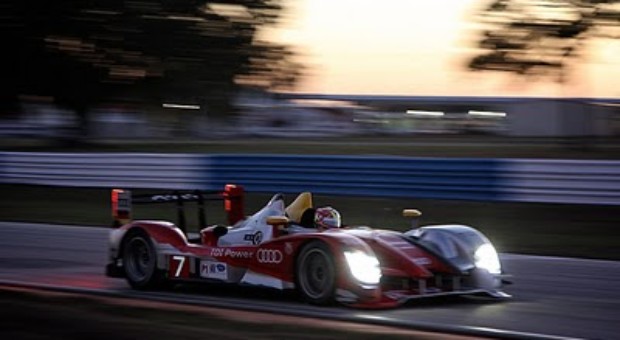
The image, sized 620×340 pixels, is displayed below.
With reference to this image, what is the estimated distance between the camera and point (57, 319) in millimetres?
7520

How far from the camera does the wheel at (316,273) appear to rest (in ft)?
28.0

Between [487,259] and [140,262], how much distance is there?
10.7 ft

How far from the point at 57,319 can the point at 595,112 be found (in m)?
14.6

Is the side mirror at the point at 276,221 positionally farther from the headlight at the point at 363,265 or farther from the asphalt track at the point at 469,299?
the headlight at the point at 363,265

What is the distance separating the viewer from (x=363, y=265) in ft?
27.3

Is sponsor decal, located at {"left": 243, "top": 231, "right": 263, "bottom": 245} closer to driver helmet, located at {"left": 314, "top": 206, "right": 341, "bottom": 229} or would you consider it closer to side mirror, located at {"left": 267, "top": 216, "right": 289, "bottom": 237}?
side mirror, located at {"left": 267, "top": 216, "right": 289, "bottom": 237}

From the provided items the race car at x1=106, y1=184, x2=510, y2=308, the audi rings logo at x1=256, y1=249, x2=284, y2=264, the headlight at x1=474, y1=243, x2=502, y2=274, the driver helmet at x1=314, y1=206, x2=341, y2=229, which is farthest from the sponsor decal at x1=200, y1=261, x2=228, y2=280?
the headlight at x1=474, y1=243, x2=502, y2=274

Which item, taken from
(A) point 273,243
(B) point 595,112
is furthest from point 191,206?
(A) point 273,243

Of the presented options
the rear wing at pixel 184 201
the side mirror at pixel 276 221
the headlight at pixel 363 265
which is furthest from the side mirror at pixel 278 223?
the rear wing at pixel 184 201

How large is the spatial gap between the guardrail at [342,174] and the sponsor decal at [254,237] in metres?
6.96

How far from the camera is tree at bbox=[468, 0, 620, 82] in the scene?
15.6m

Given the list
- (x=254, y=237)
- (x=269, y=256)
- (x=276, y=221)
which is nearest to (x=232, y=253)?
(x=254, y=237)

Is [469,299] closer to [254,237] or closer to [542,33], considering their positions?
[254,237]

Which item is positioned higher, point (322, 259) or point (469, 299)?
point (322, 259)
